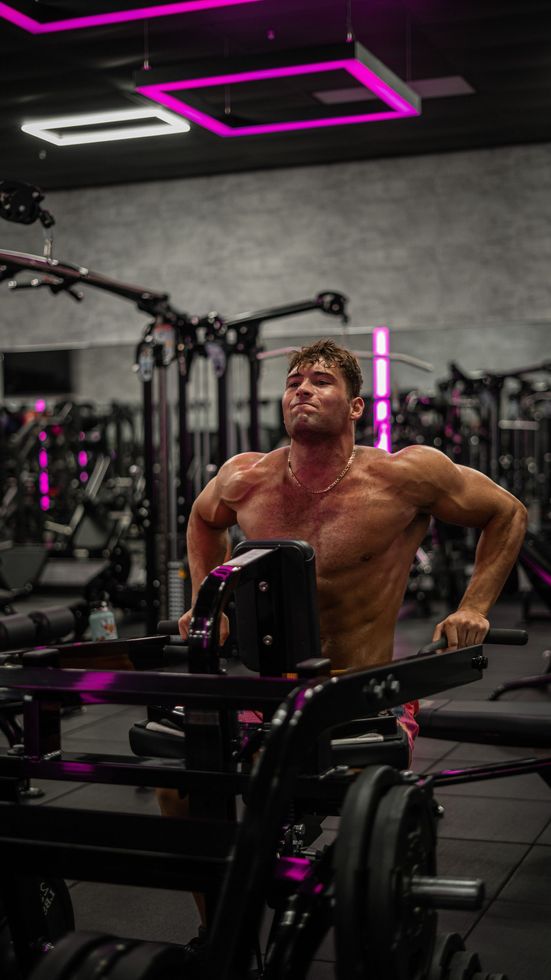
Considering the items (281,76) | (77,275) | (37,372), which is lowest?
(37,372)

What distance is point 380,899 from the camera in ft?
5.13

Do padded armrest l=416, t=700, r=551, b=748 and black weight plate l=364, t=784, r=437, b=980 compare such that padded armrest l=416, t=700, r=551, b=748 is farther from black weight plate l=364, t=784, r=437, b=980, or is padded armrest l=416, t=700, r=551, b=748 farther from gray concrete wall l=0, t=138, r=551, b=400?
gray concrete wall l=0, t=138, r=551, b=400

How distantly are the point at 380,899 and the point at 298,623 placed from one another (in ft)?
1.96

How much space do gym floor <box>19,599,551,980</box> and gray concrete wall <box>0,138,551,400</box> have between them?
18.9 feet

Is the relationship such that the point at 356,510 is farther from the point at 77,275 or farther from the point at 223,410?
the point at 223,410

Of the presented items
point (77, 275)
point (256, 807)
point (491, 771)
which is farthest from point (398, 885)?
point (77, 275)

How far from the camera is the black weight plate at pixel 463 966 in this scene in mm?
2021

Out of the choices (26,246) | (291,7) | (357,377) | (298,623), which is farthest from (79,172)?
(298,623)

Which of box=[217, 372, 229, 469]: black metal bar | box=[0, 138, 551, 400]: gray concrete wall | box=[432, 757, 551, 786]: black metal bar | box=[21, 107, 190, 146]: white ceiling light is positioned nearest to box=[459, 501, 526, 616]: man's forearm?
box=[432, 757, 551, 786]: black metal bar

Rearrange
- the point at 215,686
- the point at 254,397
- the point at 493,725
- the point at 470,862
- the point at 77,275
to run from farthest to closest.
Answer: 1. the point at 254,397
2. the point at 77,275
3. the point at 493,725
4. the point at 470,862
5. the point at 215,686

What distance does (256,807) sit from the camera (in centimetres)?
154

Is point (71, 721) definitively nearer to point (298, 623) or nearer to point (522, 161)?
point (298, 623)

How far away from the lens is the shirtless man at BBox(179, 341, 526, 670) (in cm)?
Answer: 251

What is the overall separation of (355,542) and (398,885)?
1.00 m
